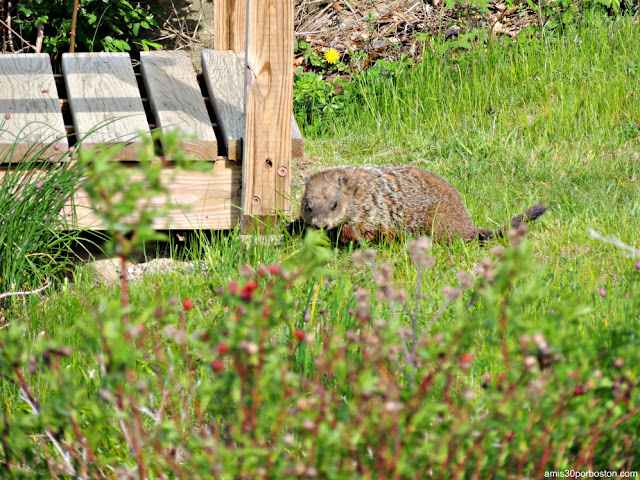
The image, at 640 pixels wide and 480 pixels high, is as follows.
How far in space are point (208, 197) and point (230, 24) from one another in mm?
2079

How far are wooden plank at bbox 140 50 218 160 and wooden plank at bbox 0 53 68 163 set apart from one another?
1.90 feet

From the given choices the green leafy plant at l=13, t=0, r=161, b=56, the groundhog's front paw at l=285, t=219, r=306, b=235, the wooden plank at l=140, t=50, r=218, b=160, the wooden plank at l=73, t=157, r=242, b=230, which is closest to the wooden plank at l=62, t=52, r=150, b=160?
the wooden plank at l=140, t=50, r=218, b=160

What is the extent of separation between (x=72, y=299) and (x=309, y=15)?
5.39 m

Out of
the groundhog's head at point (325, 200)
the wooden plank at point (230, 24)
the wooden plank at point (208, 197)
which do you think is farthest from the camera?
the wooden plank at point (230, 24)

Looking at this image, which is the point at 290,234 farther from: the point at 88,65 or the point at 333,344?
the point at 333,344

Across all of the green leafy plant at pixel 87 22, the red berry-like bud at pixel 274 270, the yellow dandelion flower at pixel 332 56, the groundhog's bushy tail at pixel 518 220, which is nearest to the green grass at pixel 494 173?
the groundhog's bushy tail at pixel 518 220

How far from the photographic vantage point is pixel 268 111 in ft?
13.0

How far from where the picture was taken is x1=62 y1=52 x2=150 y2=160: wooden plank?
4074 mm

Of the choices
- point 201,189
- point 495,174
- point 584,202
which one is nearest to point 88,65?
point 201,189

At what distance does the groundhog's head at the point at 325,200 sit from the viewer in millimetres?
4332

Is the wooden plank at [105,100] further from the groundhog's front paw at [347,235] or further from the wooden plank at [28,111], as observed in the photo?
the groundhog's front paw at [347,235]

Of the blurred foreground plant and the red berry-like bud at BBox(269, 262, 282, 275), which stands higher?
the red berry-like bud at BBox(269, 262, 282, 275)

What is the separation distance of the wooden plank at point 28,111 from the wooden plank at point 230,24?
4.30 ft

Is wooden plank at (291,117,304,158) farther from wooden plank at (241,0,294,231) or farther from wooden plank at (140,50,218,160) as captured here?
wooden plank at (140,50,218,160)
